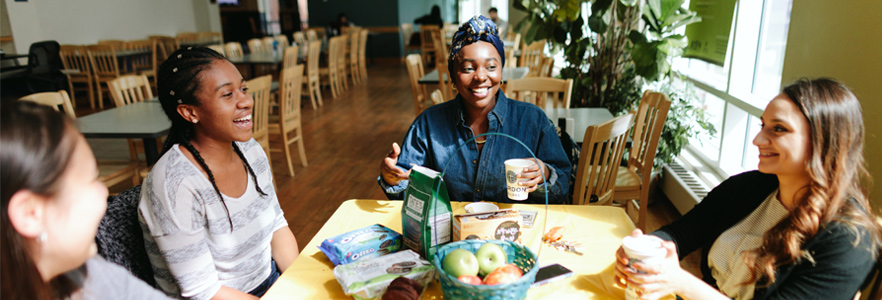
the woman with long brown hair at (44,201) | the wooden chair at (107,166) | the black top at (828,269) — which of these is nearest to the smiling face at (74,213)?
the woman with long brown hair at (44,201)

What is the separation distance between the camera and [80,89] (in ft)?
24.9

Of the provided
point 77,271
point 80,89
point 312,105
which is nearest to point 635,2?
point 77,271

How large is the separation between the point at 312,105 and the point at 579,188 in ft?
20.1

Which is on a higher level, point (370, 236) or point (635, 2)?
point (635, 2)

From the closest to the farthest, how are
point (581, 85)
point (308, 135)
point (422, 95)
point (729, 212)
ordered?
1. point (729, 212)
2. point (581, 85)
3. point (422, 95)
4. point (308, 135)

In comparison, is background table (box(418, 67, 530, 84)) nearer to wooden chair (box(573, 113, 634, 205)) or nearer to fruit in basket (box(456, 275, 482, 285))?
wooden chair (box(573, 113, 634, 205))

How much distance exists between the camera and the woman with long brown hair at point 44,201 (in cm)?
71

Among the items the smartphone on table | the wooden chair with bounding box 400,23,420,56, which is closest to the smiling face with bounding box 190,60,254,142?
the smartphone on table

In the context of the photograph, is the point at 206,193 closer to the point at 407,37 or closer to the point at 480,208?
the point at 480,208

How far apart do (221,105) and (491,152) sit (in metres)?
0.87

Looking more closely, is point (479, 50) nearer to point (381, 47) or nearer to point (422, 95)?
point (422, 95)

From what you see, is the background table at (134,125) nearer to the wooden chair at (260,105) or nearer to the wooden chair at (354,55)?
the wooden chair at (260,105)

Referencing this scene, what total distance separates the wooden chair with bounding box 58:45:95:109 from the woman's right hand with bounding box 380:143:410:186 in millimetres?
7467

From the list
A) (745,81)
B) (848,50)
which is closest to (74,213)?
(848,50)
